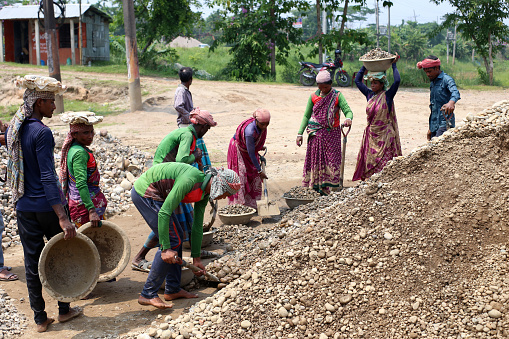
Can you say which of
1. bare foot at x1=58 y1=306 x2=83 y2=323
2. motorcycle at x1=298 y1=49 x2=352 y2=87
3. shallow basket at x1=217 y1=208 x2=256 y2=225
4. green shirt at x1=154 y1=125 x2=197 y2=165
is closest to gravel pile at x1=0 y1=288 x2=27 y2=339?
bare foot at x1=58 y1=306 x2=83 y2=323

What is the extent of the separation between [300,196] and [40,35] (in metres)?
18.3

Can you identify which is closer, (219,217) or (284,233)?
(284,233)

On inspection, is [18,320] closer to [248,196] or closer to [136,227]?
[136,227]

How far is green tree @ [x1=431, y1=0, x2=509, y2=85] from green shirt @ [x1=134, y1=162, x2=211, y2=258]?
15.2 meters

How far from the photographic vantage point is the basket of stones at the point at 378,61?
5.43 meters

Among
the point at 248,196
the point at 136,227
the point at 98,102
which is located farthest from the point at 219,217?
the point at 98,102

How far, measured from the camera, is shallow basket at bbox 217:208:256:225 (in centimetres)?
532

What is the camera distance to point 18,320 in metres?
3.44

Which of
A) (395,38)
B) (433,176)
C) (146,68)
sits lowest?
(433,176)

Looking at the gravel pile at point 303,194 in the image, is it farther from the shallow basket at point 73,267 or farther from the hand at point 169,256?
the shallow basket at point 73,267

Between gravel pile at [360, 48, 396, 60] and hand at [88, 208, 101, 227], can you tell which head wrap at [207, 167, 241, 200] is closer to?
hand at [88, 208, 101, 227]

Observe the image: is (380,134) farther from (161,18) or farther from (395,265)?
(161,18)

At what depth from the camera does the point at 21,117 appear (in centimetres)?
319

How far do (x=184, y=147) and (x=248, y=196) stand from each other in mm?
1911
